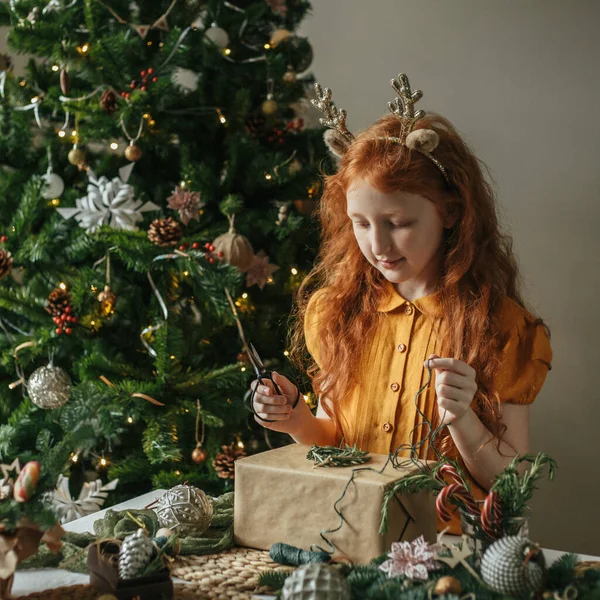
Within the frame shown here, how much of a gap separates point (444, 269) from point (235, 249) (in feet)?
1.95

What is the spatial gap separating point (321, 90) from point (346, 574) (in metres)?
0.86

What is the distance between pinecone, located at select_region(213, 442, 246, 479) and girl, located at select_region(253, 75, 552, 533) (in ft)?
1.63

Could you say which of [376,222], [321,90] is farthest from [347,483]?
A: [321,90]

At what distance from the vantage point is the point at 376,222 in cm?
126

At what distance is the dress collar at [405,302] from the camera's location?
54.2 inches

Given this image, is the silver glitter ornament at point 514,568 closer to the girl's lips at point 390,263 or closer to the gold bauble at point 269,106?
the girl's lips at point 390,263

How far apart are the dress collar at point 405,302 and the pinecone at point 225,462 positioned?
2.22 feet

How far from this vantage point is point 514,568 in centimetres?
78

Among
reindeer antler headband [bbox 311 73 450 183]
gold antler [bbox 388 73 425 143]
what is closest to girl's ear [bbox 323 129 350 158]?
reindeer antler headband [bbox 311 73 450 183]

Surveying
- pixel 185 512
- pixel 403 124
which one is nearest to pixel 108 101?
pixel 403 124

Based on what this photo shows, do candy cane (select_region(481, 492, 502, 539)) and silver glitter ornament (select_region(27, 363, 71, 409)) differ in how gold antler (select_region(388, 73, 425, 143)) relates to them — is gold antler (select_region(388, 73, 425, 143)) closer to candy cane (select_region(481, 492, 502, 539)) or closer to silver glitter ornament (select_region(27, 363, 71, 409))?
candy cane (select_region(481, 492, 502, 539))

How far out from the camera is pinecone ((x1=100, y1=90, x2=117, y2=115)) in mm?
1823

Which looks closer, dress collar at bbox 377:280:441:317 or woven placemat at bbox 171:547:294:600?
woven placemat at bbox 171:547:294:600

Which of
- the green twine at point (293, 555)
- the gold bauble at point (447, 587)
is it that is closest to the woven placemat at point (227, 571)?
the green twine at point (293, 555)
